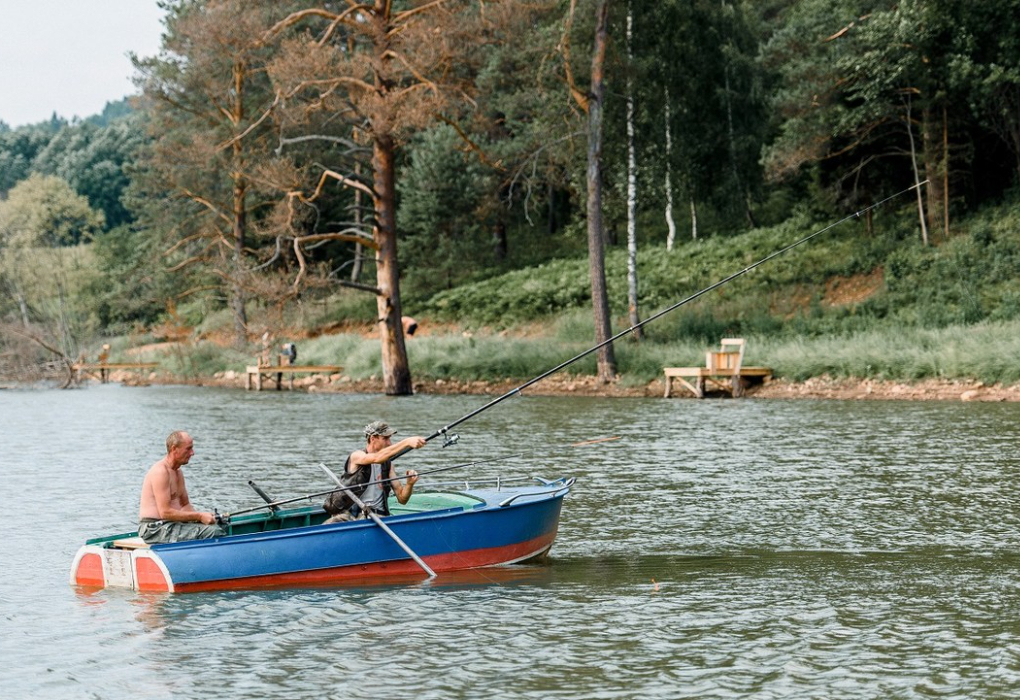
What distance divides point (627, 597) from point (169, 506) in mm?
4345

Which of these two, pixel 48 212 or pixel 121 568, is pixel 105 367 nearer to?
pixel 48 212

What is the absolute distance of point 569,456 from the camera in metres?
19.9

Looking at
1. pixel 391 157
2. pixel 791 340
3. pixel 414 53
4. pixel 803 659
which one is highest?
pixel 414 53

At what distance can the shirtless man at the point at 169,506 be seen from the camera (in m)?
11.1

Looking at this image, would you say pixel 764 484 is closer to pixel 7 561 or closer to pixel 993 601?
pixel 993 601

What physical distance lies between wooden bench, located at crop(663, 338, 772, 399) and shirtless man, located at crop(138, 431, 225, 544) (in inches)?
800

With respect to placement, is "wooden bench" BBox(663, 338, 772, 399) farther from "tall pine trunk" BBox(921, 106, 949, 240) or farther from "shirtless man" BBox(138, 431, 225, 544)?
"shirtless man" BBox(138, 431, 225, 544)

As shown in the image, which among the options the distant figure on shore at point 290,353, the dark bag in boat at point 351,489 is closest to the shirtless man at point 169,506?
the dark bag in boat at point 351,489

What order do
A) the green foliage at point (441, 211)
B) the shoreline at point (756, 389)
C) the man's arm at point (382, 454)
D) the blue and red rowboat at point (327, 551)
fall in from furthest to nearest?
1. the green foliage at point (441, 211)
2. the shoreline at point (756, 389)
3. the man's arm at point (382, 454)
4. the blue and red rowboat at point (327, 551)

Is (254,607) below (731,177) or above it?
below

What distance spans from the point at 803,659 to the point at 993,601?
2405 mm

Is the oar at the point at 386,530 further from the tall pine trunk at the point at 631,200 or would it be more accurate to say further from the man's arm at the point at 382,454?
the tall pine trunk at the point at 631,200

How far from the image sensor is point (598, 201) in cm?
3416

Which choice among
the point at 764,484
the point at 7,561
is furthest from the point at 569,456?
the point at 7,561
